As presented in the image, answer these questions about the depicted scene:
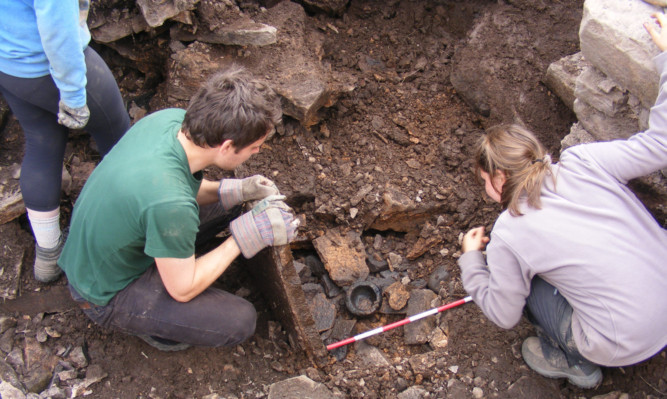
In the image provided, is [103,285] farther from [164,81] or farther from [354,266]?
[164,81]

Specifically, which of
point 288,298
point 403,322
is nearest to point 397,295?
point 403,322

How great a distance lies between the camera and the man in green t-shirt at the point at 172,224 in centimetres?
228

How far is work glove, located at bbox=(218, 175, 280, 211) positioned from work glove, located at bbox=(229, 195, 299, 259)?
281mm

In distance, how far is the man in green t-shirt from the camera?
2277mm

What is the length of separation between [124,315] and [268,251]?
770 mm

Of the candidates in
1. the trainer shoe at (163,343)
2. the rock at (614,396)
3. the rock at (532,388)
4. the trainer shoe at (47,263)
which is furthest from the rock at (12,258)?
the rock at (614,396)

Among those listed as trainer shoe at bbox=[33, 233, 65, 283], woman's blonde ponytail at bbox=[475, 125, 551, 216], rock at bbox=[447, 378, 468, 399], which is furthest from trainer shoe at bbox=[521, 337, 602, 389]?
trainer shoe at bbox=[33, 233, 65, 283]

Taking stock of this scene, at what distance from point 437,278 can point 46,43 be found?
8.49ft

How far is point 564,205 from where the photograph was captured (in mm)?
2287

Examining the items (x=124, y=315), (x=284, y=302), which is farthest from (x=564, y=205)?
(x=124, y=315)

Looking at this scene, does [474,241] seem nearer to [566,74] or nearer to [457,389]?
[457,389]

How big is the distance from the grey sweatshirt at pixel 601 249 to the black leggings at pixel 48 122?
2.15 m

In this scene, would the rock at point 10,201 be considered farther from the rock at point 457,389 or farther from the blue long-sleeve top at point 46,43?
the rock at point 457,389

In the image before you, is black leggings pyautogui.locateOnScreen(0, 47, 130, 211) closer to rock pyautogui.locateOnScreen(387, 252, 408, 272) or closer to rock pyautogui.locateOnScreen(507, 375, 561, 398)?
rock pyautogui.locateOnScreen(387, 252, 408, 272)
